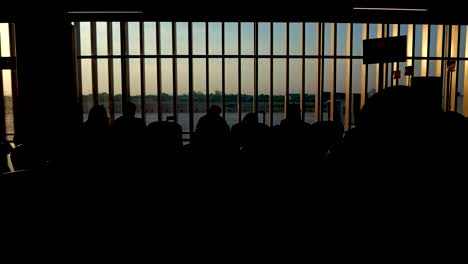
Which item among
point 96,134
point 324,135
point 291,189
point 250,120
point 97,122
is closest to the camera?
point 291,189

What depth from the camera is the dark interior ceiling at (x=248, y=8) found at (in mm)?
6348

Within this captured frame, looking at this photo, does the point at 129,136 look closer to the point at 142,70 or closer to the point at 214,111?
the point at 214,111

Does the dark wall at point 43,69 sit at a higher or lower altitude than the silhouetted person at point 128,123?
higher

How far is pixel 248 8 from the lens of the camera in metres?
6.48

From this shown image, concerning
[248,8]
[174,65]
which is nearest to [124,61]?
[174,65]

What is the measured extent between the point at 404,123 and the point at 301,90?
1218cm

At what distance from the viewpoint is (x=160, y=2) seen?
641cm

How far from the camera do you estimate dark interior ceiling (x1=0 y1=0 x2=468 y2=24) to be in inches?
250

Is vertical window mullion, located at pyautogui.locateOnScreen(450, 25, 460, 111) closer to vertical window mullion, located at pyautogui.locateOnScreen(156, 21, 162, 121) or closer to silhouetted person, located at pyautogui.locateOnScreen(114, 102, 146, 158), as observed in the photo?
vertical window mullion, located at pyautogui.locateOnScreen(156, 21, 162, 121)

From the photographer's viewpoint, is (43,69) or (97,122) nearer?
(97,122)

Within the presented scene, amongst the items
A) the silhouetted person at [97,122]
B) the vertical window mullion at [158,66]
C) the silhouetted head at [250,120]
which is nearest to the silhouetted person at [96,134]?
the silhouetted person at [97,122]

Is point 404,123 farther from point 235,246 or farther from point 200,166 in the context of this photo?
point 200,166

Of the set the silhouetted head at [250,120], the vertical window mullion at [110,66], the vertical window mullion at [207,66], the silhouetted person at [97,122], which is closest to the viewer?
the silhouetted person at [97,122]

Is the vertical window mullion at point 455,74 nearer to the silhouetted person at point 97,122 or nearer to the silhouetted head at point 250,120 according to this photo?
the silhouetted head at point 250,120
